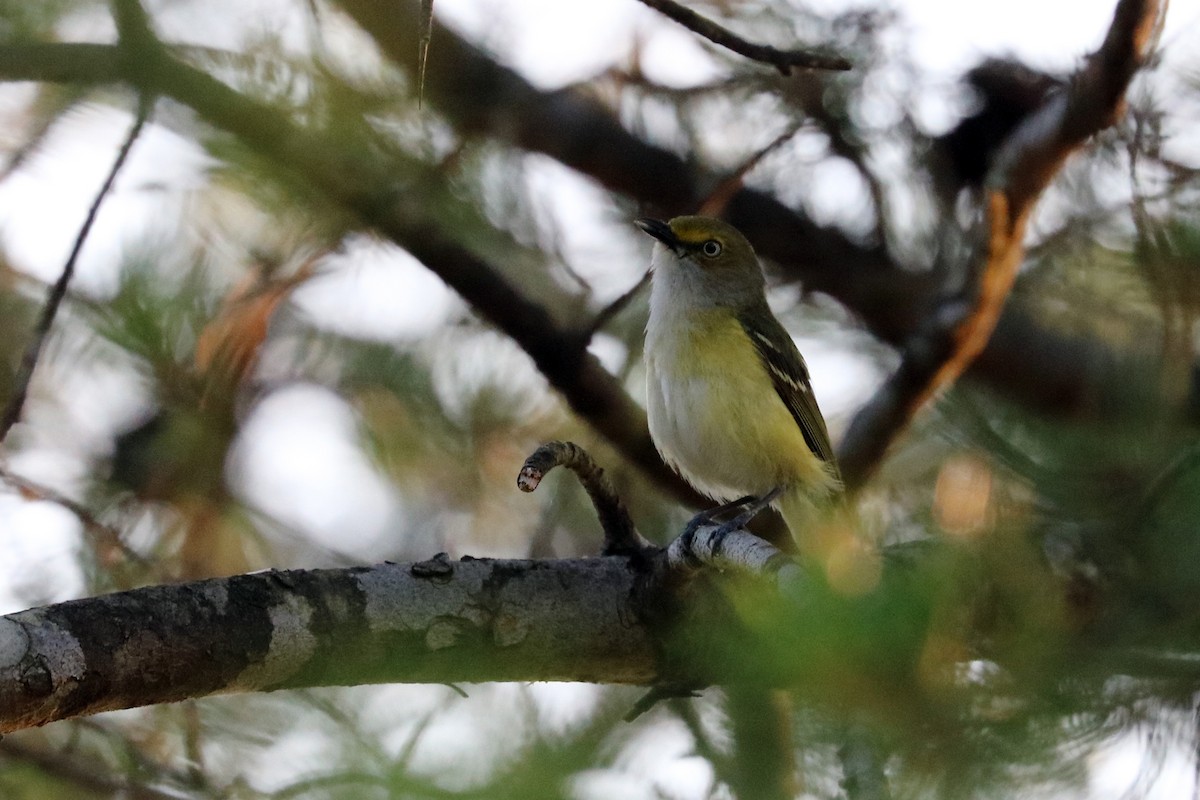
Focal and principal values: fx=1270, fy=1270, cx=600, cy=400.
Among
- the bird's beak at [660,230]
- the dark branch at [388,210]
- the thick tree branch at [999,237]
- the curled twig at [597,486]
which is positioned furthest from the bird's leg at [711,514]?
the bird's beak at [660,230]

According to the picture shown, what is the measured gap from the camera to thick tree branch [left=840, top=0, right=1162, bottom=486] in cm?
347

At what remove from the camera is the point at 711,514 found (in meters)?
3.74

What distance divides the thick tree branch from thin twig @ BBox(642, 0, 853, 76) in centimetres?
104

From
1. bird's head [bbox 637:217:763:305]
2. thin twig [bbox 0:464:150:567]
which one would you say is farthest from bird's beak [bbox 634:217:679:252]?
thin twig [bbox 0:464:150:567]

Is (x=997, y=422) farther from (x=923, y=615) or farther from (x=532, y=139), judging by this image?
(x=923, y=615)

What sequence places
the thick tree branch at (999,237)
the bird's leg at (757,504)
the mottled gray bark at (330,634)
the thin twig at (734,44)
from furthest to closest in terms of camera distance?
1. the bird's leg at (757,504)
2. the thick tree branch at (999,237)
3. the thin twig at (734,44)
4. the mottled gray bark at (330,634)

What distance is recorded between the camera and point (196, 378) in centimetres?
378

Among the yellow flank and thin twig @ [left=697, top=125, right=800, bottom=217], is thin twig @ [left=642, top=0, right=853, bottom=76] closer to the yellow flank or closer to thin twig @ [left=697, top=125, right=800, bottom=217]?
thin twig @ [left=697, top=125, right=800, bottom=217]

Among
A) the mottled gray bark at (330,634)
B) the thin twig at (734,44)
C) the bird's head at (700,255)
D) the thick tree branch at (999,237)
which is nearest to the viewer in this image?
the mottled gray bark at (330,634)

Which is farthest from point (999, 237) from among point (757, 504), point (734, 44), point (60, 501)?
point (60, 501)

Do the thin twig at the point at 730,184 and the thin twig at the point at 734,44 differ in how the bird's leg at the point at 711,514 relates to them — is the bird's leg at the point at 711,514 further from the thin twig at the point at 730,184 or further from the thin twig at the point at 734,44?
the thin twig at the point at 734,44

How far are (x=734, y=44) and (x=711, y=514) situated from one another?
4.87ft

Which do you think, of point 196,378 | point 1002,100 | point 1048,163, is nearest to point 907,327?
point 1002,100

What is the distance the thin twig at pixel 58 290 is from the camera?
2.54 metres
